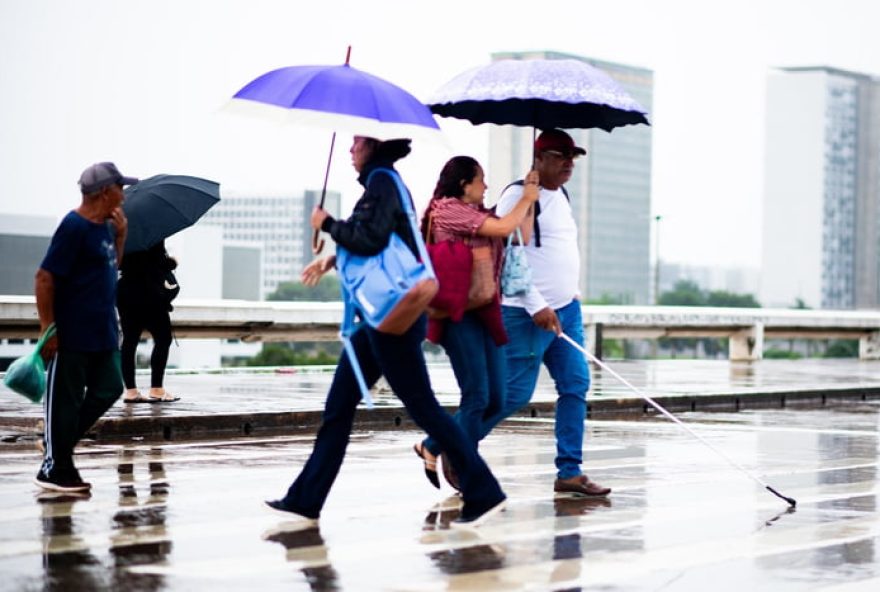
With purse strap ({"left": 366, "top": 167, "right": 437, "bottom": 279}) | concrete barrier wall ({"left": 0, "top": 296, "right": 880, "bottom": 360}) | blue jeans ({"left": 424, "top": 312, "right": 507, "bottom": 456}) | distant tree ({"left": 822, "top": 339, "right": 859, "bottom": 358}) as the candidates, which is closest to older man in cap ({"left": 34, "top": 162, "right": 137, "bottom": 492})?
purse strap ({"left": 366, "top": 167, "right": 437, "bottom": 279})

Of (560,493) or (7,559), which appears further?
(560,493)

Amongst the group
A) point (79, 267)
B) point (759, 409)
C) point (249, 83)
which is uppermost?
point (249, 83)

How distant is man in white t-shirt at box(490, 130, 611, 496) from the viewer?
32.4 feet

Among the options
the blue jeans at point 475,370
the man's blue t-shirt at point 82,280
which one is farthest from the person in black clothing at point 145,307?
the blue jeans at point 475,370

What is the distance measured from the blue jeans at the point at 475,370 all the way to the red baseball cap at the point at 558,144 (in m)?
1.40

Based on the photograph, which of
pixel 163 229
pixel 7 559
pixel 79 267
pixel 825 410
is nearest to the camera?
pixel 7 559

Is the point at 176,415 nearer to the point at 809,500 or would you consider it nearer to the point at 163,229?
the point at 163,229

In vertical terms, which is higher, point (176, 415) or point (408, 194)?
point (408, 194)

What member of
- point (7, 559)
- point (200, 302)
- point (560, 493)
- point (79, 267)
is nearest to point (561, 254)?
point (560, 493)

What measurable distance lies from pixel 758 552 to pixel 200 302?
15.7 meters

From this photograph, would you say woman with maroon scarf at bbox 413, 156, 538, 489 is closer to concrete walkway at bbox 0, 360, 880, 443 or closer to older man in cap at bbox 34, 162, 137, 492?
older man in cap at bbox 34, 162, 137, 492

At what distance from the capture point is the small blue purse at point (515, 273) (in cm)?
961

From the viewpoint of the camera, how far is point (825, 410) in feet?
65.5

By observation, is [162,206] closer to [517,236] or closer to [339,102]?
[517,236]
